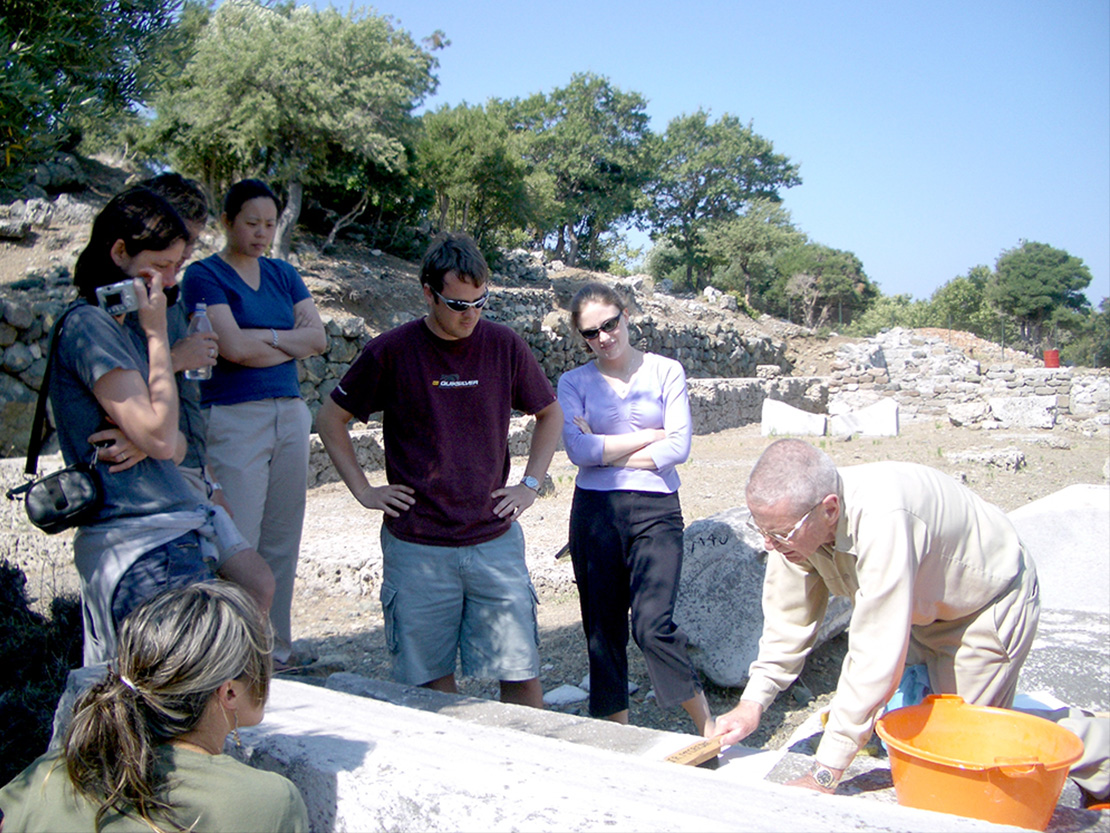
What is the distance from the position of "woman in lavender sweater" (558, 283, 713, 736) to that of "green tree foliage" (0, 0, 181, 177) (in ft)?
6.41

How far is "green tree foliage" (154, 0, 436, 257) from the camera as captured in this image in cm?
1548

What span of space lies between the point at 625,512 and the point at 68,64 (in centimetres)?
257

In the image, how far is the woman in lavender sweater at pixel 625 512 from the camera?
2.98m

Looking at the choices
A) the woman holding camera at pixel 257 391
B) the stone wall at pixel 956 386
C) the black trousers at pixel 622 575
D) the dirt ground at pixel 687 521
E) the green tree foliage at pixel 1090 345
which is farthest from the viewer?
the green tree foliage at pixel 1090 345

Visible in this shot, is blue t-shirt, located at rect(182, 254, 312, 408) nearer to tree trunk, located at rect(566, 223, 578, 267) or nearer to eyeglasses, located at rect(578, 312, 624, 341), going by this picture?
eyeglasses, located at rect(578, 312, 624, 341)

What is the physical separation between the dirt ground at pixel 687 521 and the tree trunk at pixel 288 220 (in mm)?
8309

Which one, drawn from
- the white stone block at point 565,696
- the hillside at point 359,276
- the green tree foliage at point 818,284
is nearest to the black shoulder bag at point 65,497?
the white stone block at point 565,696

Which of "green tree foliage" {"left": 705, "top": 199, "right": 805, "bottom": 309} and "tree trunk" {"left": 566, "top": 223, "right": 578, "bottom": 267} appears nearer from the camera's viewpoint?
"tree trunk" {"left": 566, "top": 223, "right": 578, "bottom": 267}

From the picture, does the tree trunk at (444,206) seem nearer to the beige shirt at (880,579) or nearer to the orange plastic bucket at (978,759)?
the beige shirt at (880,579)

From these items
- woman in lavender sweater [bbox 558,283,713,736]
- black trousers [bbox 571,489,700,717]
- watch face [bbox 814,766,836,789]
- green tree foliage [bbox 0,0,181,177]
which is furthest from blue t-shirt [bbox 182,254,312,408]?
watch face [bbox 814,766,836,789]

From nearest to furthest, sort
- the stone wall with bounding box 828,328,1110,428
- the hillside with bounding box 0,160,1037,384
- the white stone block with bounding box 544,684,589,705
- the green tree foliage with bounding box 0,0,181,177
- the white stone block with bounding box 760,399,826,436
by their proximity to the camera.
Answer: the green tree foliage with bounding box 0,0,181,177 → the white stone block with bounding box 544,684,589,705 → the hillside with bounding box 0,160,1037,384 → the white stone block with bounding box 760,399,826,436 → the stone wall with bounding box 828,328,1110,428

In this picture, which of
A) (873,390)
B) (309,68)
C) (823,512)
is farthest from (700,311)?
(823,512)

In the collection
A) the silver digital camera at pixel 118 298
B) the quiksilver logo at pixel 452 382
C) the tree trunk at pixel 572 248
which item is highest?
the tree trunk at pixel 572 248

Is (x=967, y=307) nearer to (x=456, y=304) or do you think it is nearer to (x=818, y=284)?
(x=818, y=284)
